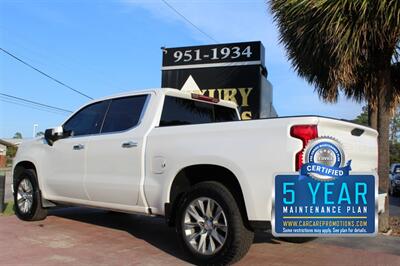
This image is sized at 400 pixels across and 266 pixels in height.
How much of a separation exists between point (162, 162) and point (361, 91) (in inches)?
222

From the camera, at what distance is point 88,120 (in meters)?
7.98

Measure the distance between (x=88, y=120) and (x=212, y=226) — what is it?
120 inches

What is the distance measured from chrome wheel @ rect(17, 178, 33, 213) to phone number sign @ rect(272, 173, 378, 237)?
4.96m

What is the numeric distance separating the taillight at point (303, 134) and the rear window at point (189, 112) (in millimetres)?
2203

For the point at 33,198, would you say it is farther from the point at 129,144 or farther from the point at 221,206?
the point at 221,206

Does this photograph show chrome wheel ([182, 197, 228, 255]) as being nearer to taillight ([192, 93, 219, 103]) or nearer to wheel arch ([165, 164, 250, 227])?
wheel arch ([165, 164, 250, 227])

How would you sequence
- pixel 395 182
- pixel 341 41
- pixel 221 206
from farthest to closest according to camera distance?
1. pixel 395 182
2. pixel 341 41
3. pixel 221 206

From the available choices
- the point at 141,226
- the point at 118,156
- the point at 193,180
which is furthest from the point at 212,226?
the point at 141,226

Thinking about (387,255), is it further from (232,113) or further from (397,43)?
(397,43)

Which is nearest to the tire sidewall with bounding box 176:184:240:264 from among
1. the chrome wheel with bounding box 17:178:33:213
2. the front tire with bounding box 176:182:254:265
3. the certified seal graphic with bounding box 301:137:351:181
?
the front tire with bounding box 176:182:254:265

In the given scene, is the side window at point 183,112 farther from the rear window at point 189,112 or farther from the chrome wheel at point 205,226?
the chrome wheel at point 205,226

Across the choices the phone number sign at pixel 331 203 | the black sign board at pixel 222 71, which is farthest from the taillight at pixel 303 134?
the black sign board at pixel 222 71

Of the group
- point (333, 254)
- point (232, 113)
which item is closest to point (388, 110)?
point (232, 113)

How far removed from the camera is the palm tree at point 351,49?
8.33 m
